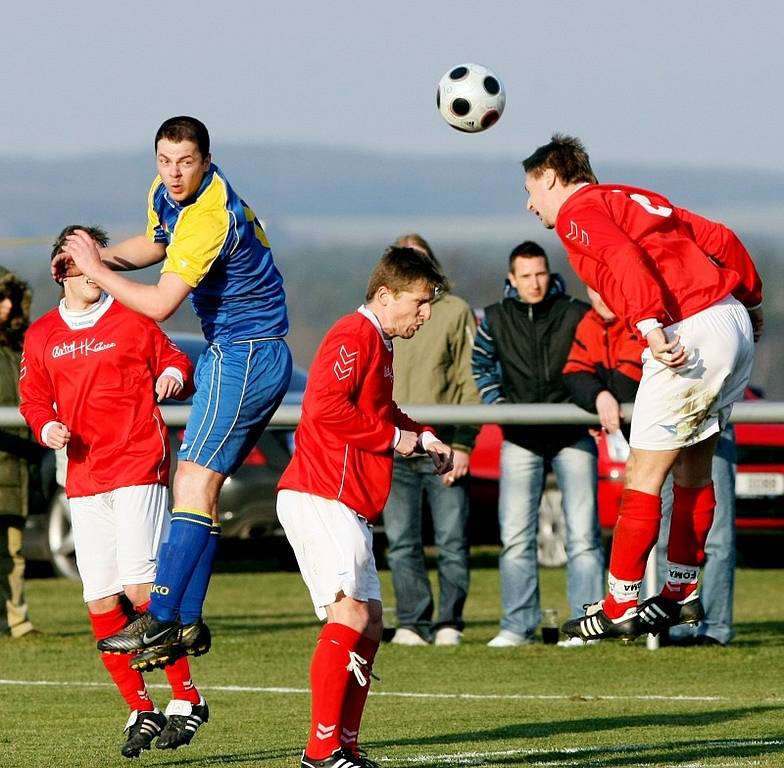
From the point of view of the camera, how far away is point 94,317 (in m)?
9.02

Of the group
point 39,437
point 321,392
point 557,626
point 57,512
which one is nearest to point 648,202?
point 321,392

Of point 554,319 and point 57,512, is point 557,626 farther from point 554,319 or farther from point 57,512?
point 57,512

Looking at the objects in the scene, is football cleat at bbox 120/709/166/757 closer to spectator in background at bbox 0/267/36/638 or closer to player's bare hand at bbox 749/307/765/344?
player's bare hand at bbox 749/307/765/344

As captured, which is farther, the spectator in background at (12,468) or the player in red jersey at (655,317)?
the spectator in background at (12,468)

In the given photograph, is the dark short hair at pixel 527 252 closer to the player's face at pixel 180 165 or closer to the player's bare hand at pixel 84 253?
the player's face at pixel 180 165

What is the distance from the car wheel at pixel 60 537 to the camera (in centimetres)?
1678

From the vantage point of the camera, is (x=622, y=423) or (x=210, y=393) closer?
(x=210, y=393)

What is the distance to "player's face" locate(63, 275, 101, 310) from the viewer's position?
29.4 ft

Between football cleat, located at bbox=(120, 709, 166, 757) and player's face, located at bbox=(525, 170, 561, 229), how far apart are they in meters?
2.75

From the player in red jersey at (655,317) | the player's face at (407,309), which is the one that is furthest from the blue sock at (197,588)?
the player in red jersey at (655,317)

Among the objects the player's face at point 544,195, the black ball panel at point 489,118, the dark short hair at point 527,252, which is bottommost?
the dark short hair at point 527,252

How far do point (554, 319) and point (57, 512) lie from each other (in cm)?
610

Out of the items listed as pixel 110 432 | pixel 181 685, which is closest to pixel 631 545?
pixel 181 685

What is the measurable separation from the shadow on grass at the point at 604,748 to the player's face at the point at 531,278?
3608mm
